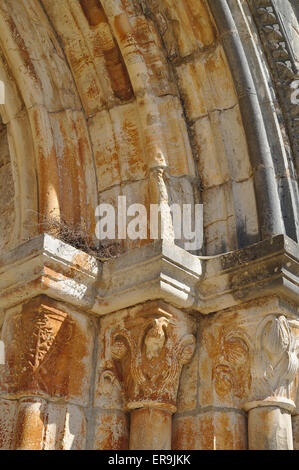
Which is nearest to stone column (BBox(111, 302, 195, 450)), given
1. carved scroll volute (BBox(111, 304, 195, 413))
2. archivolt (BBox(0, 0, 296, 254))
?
carved scroll volute (BBox(111, 304, 195, 413))

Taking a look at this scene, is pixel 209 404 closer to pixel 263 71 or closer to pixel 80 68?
pixel 263 71

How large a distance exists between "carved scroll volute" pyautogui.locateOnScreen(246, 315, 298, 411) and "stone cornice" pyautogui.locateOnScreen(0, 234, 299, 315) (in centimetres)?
15

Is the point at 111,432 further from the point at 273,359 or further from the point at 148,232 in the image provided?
the point at 148,232

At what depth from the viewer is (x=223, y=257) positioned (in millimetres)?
3207

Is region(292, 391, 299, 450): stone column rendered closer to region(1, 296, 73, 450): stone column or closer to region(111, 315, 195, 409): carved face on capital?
region(111, 315, 195, 409): carved face on capital

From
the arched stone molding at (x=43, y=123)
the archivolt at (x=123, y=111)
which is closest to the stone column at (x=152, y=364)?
the archivolt at (x=123, y=111)

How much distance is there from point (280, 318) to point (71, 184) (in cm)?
141

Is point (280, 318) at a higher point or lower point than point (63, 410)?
higher

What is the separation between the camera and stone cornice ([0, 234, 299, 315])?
3064 millimetres

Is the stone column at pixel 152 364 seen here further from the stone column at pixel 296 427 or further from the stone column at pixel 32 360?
the stone column at pixel 296 427

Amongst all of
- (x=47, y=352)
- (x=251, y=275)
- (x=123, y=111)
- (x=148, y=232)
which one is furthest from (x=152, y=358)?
(x=123, y=111)

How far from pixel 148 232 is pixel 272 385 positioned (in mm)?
995

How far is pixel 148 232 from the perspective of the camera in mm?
3477

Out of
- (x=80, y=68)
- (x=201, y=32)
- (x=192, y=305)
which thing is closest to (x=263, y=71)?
(x=201, y=32)
